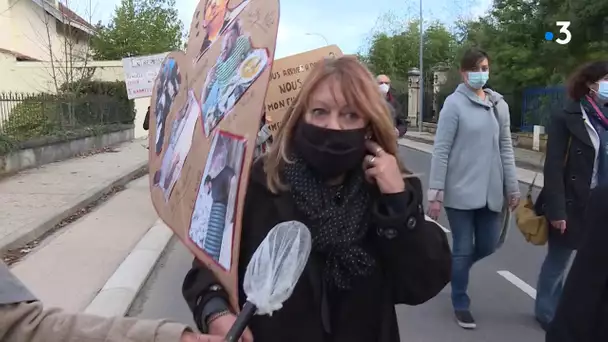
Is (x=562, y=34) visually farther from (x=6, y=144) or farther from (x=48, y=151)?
(x=6, y=144)

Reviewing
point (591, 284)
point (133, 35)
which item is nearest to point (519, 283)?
point (591, 284)

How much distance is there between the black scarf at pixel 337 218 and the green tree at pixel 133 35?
3224 cm

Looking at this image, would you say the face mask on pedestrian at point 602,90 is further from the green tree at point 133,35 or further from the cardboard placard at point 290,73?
the green tree at point 133,35

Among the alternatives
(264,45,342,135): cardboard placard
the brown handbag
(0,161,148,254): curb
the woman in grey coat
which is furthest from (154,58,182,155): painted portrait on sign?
(0,161,148,254): curb

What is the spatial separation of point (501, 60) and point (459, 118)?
54.1ft

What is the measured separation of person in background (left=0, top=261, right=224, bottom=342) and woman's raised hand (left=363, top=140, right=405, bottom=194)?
24.3 inches

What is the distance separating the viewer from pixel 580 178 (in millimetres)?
4062

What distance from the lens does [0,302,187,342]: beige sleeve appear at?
1460mm

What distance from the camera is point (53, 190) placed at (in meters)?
10.3

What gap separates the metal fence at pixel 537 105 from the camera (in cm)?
1869

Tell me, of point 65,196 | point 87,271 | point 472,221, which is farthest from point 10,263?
point 472,221

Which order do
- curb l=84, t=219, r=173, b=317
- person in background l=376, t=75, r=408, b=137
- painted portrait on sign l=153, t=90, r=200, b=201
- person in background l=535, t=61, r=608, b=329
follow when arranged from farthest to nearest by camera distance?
curb l=84, t=219, r=173, b=317 < person in background l=535, t=61, r=608, b=329 < person in background l=376, t=75, r=408, b=137 < painted portrait on sign l=153, t=90, r=200, b=201

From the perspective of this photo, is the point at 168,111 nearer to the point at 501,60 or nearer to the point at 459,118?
the point at 459,118

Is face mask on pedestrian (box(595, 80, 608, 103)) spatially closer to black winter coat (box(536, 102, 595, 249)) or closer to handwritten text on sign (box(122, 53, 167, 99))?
black winter coat (box(536, 102, 595, 249))
